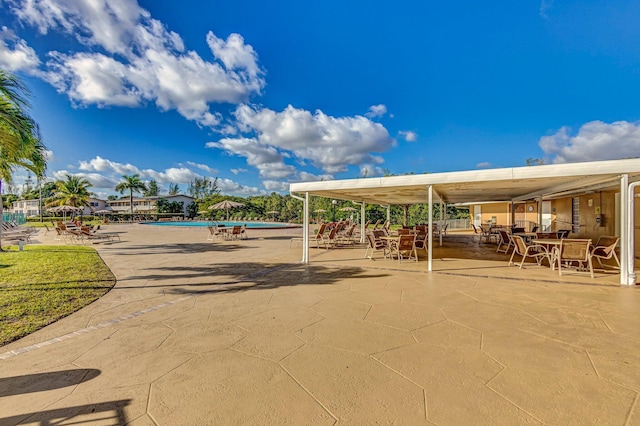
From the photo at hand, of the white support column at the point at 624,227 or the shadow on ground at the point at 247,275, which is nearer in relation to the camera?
the white support column at the point at 624,227

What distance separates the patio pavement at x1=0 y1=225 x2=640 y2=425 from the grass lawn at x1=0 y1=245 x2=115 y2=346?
0.34 m

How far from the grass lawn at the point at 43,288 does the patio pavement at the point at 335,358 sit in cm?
34

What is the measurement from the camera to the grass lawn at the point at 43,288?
4.14 meters

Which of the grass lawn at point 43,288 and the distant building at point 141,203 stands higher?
the distant building at point 141,203

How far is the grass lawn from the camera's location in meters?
4.14

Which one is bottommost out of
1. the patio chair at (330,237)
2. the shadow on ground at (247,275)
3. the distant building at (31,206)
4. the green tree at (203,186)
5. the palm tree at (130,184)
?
the shadow on ground at (247,275)

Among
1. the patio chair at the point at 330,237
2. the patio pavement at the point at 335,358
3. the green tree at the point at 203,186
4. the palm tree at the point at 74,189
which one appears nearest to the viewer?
the patio pavement at the point at 335,358

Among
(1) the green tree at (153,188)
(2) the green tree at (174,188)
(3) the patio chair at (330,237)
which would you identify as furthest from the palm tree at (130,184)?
(3) the patio chair at (330,237)

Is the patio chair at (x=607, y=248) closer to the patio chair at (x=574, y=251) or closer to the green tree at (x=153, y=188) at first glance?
the patio chair at (x=574, y=251)

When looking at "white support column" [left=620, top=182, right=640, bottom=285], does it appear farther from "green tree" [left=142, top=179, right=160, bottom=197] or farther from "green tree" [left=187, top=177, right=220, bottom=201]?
"green tree" [left=142, top=179, right=160, bottom=197]

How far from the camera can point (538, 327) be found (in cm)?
384

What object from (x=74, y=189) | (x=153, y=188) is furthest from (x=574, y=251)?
(x=153, y=188)

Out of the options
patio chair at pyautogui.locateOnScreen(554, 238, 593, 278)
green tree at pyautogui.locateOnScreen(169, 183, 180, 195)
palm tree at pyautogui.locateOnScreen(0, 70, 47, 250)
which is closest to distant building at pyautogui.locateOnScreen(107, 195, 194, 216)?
green tree at pyautogui.locateOnScreen(169, 183, 180, 195)

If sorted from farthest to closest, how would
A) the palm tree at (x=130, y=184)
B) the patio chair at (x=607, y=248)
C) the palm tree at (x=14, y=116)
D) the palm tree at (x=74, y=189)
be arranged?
the palm tree at (x=130, y=184), the palm tree at (x=74, y=189), the patio chair at (x=607, y=248), the palm tree at (x=14, y=116)
